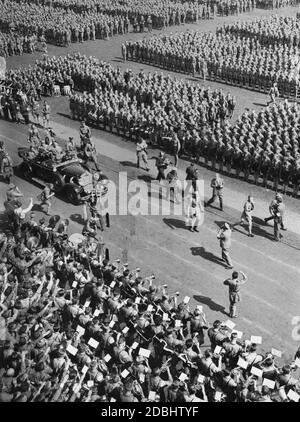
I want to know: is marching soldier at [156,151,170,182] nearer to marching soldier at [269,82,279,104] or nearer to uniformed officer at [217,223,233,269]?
uniformed officer at [217,223,233,269]

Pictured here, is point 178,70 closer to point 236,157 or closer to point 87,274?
point 236,157

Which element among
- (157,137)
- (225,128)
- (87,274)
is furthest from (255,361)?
(157,137)

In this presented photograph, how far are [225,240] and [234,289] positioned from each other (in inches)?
98.1

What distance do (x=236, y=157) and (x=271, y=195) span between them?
91.2 inches

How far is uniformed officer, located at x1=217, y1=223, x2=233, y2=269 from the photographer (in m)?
16.0

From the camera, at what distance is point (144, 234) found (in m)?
19.0

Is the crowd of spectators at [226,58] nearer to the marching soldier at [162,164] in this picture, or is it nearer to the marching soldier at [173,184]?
the marching soldier at [162,164]

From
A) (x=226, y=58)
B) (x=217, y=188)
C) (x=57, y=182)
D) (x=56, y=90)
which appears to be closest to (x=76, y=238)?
(x=57, y=182)

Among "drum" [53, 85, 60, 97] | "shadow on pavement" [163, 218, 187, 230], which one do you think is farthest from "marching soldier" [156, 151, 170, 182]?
"drum" [53, 85, 60, 97]

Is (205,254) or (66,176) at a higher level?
(66,176)

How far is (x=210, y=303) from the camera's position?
15.1 metres

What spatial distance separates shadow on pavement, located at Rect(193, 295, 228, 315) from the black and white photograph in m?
0.07

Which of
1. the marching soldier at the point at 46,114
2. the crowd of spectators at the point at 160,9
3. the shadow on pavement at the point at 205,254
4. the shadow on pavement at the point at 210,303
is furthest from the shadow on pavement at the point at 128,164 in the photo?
the crowd of spectators at the point at 160,9

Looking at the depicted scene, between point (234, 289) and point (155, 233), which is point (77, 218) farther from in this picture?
point (234, 289)
